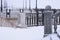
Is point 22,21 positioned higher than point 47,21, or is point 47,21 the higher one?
point 47,21

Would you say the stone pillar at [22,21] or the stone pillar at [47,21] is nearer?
the stone pillar at [47,21]

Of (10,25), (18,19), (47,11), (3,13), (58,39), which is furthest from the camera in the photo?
(3,13)

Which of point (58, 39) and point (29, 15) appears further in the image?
point (29, 15)

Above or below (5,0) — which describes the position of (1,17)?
below

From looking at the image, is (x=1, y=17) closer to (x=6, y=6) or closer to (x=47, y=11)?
(x=6, y=6)

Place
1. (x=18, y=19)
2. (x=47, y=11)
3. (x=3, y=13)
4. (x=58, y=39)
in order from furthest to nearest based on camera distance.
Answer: (x=3, y=13) < (x=18, y=19) < (x=47, y=11) < (x=58, y=39)

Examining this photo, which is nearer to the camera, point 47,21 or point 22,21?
point 47,21

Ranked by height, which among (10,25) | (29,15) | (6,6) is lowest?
(10,25)

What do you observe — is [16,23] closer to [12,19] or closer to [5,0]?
[12,19]

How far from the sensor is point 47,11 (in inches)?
211

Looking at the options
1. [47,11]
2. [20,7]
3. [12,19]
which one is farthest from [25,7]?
[47,11]

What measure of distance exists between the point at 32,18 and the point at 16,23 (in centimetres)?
170

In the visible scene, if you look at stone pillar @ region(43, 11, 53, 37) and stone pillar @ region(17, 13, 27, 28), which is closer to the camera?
stone pillar @ region(43, 11, 53, 37)

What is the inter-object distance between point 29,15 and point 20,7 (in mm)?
994
